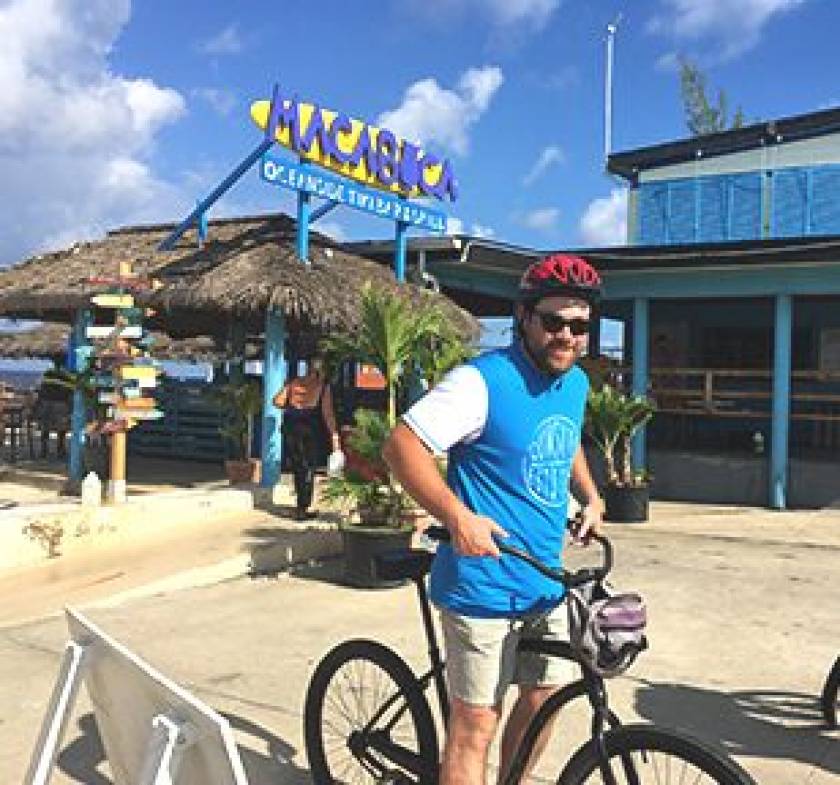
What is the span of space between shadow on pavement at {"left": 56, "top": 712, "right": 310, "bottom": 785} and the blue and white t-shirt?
1.49m

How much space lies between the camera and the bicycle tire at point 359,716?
3.03 m

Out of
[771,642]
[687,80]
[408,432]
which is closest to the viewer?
[408,432]

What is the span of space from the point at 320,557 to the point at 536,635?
5.40 meters

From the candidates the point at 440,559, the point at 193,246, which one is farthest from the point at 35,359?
the point at 440,559

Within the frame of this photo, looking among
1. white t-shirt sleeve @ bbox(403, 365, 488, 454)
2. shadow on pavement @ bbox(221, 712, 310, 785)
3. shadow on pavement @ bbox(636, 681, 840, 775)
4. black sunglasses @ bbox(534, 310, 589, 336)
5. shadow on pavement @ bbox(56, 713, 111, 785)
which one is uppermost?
black sunglasses @ bbox(534, 310, 589, 336)

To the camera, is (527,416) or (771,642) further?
(771,642)

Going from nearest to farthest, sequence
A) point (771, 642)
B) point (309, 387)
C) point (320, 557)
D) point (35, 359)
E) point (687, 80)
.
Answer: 1. point (771, 642)
2. point (320, 557)
3. point (309, 387)
4. point (35, 359)
5. point (687, 80)

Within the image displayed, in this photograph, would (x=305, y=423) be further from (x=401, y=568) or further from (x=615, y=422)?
(x=401, y=568)

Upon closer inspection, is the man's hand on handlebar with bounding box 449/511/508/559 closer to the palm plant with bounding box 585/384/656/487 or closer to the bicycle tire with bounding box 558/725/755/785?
the bicycle tire with bounding box 558/725/755/785

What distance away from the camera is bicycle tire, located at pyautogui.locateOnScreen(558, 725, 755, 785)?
86.7 inches

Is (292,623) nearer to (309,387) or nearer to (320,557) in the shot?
(320,557)

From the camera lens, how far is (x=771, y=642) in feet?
18.9

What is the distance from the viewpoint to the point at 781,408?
12.2 meters

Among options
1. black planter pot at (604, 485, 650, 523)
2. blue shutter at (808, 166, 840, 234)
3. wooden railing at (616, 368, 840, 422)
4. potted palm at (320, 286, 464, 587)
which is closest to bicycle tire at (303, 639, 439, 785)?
potted palm at (320, 286, 464, 587)
